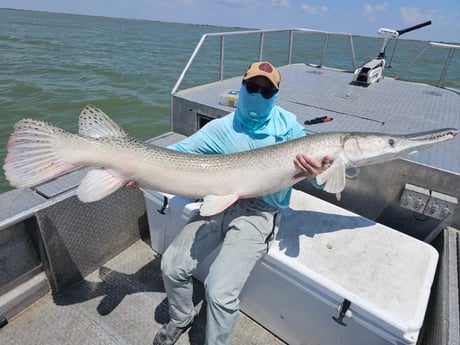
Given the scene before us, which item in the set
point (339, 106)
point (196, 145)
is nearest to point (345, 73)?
point (339, 106)

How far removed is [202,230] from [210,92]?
2655 mm

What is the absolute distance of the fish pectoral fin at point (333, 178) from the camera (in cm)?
232

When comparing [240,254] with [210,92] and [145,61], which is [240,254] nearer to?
[210,92]

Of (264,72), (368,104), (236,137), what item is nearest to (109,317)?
→ (236,137)

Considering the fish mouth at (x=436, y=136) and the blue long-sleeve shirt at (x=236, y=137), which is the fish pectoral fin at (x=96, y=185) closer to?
the blue long-sleeve shirt at (x=236, y=137)

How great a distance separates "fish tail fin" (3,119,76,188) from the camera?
1.99m

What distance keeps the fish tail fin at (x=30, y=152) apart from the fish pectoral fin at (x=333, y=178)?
71.8 inches

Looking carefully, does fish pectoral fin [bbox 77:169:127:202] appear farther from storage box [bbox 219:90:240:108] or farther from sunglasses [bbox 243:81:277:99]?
storage box [bbox 219:90:240:108]

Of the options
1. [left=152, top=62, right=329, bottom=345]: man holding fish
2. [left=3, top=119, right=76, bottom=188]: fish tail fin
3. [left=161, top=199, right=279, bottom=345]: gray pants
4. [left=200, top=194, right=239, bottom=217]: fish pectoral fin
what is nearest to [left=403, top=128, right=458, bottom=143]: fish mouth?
[left=152, top=62, right=329, bottom=345]: man holding fish

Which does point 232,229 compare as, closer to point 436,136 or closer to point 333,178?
point 333,178

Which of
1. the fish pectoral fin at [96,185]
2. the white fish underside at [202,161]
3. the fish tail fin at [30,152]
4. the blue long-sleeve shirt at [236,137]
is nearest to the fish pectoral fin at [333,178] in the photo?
the white fish underside at [202,161]

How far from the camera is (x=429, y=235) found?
120 inches

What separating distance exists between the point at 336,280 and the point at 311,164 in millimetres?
816

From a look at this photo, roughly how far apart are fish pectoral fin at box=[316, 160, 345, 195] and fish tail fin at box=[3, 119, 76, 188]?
1.82 m
